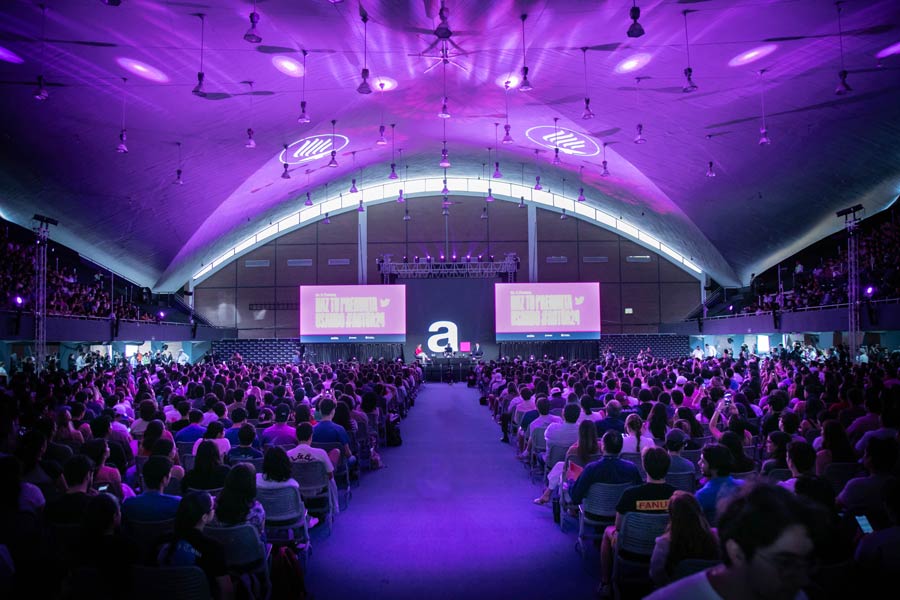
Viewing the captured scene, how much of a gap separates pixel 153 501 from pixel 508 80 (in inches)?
515

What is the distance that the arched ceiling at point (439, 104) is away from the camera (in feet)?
33.3

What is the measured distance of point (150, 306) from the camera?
82.0 ft

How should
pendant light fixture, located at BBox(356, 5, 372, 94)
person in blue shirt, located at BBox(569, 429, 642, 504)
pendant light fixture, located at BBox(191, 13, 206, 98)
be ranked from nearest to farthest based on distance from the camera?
1. person in blue shirt, located at BBox(569, 429, 642, 504)
2. pendant light fixture, located at BBox(356, 5, 372, 94)
3. pendant light fixture, located at BBox(191, 13, 206, 98)

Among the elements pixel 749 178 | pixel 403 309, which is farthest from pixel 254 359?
pixel 749 178

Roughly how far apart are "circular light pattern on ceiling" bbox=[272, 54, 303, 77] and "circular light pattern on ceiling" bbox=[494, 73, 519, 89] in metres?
4.74

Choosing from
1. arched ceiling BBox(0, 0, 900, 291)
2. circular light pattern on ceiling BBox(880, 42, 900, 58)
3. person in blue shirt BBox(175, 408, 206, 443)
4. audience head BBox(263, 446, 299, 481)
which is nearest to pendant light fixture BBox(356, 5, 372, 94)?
arched ceiling BBox(0, 0, 900, 291)

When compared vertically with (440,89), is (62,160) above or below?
below

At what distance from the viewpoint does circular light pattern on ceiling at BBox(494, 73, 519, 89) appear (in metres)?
14.2

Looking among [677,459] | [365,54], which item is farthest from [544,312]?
[677,459]

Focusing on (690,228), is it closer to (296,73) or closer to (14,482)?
(296,73)

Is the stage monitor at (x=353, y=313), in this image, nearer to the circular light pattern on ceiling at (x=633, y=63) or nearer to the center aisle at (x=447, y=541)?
the circular light pattern on ceiling at (x=633, y=63)

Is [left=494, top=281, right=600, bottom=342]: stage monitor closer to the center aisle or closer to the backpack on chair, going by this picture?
the center aisle

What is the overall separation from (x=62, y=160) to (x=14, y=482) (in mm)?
13601

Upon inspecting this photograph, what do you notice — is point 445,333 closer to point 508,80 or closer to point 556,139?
point 556,139
